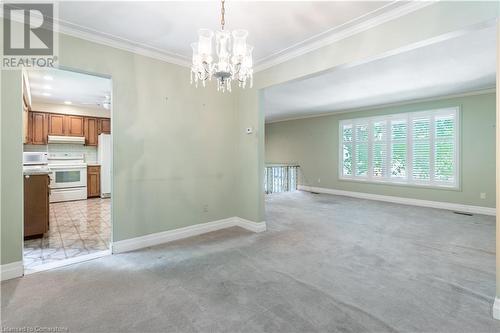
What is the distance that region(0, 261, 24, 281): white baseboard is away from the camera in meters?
2.52

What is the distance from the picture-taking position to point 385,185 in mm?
7070

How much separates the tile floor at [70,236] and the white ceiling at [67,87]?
254 centimetres

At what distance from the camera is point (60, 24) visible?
2744 millimetres

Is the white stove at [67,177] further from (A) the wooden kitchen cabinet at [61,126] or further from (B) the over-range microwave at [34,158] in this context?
(B) the over-range microwave at [34,158]

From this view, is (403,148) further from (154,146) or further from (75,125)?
(75,125)

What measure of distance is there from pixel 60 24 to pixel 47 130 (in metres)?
5.21

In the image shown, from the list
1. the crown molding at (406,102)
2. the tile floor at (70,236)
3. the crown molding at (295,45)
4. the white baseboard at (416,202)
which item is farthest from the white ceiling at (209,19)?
the white baseboard at (416,202)

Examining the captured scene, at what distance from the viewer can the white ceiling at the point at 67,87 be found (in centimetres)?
456

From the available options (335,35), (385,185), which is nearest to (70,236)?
(335,35)

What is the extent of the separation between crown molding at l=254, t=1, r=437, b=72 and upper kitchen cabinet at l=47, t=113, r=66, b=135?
601cm

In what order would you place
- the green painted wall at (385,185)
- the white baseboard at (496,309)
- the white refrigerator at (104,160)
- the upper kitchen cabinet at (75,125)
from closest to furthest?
the white baseboard at (496,309), the green painted wall at (385,185), the upper kitchen cabinet at (75,125), the white refrigerator at (104,160)

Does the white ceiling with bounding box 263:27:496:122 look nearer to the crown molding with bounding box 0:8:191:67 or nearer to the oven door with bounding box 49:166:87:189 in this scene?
the crown molding with bounding box 0:8:191:67

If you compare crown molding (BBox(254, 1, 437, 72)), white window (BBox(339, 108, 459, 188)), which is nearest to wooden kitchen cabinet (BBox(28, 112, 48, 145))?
crown molding (BBox(254, 1, 437, 72))

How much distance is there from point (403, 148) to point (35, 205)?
7.97 m
